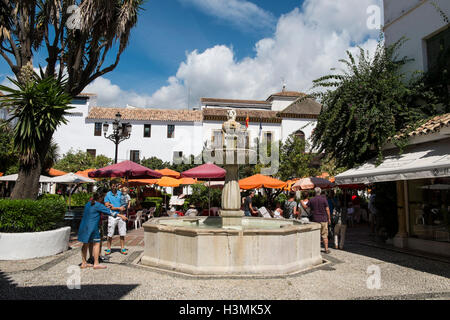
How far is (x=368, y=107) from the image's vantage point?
9.41 m

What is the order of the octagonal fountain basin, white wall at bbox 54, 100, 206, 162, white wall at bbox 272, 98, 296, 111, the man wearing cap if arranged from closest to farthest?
the octagonal fountain basin
the man wearing cap
white wall at bbox 54, 100, 206, 162
white wall at bbox 272, 98, 296, 111

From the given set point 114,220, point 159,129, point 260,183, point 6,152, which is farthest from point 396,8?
point 159,129

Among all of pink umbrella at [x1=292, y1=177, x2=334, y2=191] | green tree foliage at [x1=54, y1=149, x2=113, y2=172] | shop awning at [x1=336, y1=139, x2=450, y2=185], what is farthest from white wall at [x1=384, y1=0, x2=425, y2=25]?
green tree foliage at [x1=54, y1=149, x2=113, y2=172]

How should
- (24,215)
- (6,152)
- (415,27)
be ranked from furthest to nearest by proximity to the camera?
(6,152)
(415,27)
(24,215)

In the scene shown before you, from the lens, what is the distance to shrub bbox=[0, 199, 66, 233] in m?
7.00

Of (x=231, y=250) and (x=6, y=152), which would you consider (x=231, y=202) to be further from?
(x=6, y=152)

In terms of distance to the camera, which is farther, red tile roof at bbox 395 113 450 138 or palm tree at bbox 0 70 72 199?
palm tree at bbox 0 70 72 199

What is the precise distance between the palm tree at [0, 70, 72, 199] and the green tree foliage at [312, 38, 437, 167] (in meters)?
8.00

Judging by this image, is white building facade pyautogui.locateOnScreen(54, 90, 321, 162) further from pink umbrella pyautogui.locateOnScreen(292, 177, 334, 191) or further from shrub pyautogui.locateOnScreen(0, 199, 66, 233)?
shrub pyautogui.locateOnScreen(0, 199, 66, 233)

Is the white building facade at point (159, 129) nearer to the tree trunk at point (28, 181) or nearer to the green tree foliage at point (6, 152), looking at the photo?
the green tree foliage at point (6, 152)

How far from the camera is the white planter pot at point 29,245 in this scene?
21.9 feet

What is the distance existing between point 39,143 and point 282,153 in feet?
55.1

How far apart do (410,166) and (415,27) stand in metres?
5.92

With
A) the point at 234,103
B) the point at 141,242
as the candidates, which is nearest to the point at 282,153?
the point at 141,242
